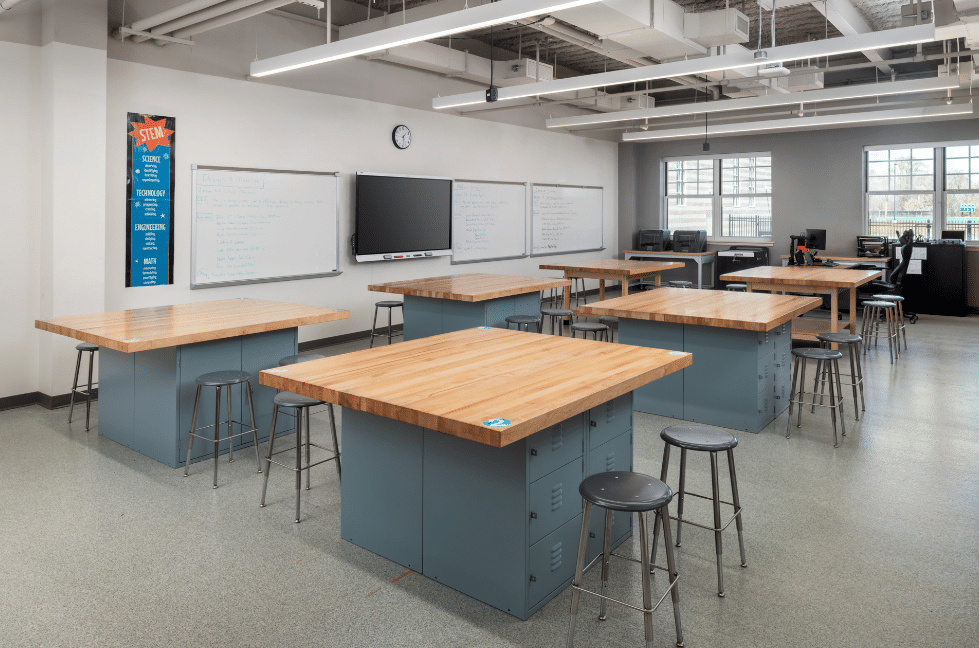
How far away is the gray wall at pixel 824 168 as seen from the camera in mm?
9953

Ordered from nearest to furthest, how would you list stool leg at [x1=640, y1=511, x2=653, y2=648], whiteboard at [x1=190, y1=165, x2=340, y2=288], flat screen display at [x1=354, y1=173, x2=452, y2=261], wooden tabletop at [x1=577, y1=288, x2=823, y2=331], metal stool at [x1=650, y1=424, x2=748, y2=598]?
Result: stool leg at [x1=640, y1=511, x2=653, y2=648] < metal stool at [x1=650, y1=424, x2=748, y2=598] < wooden tabletop at [x1=577, y1=288, x2=823, y2=331] < whiteboard at [x1=190, y1=165, x2=340, y2=288] < flat screen display at [x1=354, y1=173, x2=452, y2=261]

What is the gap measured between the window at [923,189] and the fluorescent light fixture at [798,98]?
223 cm

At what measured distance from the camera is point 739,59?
5.62m

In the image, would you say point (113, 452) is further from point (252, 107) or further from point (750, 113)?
point (750, 113)

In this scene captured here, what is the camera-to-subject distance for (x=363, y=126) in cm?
743

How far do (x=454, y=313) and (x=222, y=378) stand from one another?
2425mm

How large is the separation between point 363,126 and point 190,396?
435cm

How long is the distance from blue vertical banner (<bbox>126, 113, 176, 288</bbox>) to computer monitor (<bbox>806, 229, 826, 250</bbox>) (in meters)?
8.29

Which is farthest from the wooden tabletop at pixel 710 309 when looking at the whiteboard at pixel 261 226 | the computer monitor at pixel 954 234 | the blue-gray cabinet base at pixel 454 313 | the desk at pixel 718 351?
the computer monitor at pixel 954 234

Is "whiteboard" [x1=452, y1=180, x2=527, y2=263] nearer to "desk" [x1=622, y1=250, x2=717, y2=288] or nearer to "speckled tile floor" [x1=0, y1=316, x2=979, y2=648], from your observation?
"desk" [x1=622, y1=250, x2=717, y2=288]

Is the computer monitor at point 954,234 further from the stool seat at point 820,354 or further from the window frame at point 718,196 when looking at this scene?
the stool seat at point 820,354

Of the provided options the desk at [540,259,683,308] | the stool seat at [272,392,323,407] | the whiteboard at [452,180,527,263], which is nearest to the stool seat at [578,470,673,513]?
the stool seat at [272,392,323,407]

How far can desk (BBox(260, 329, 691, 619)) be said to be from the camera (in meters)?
2.30

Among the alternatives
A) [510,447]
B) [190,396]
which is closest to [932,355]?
[510,447]
